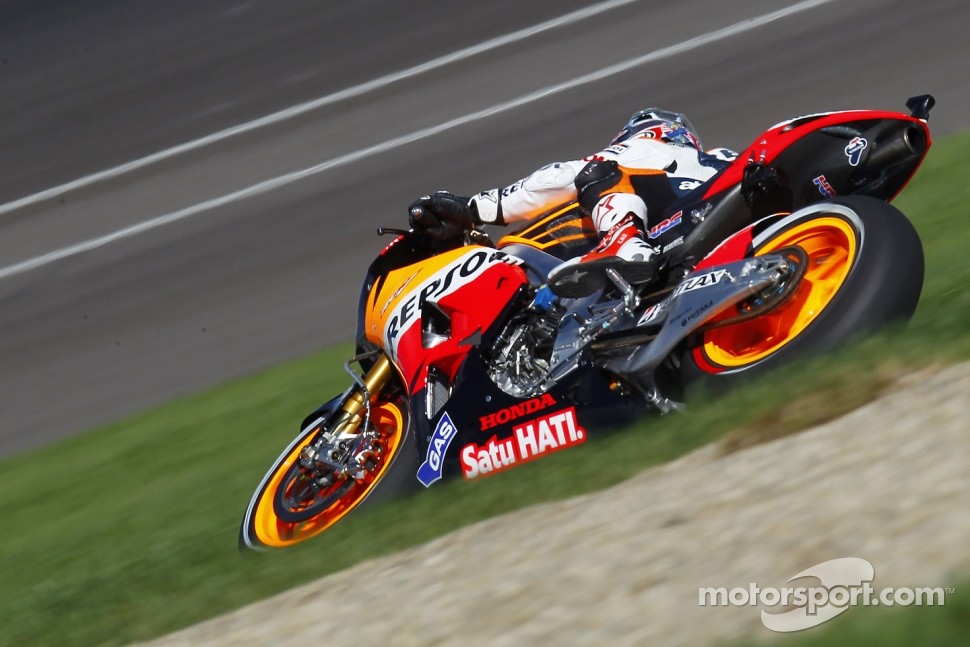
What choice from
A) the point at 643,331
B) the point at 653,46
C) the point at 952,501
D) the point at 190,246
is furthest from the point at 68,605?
the point at 653,46

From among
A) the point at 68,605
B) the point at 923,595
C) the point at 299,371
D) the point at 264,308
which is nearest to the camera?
the point at 923,595

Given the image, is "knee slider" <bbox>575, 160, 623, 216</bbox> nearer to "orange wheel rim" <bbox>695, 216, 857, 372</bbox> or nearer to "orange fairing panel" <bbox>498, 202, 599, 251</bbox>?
"orange fairing panel" <bbox>498, 202, 599, 251</bbox>

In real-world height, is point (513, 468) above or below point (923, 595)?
below

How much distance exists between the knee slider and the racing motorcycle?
267 mm

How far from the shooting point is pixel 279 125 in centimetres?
1462

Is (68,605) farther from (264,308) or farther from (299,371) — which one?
(264,308)

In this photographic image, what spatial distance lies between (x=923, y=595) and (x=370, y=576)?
211cm

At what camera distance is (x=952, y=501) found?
330 cm

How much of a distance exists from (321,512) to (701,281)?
6.88 ft

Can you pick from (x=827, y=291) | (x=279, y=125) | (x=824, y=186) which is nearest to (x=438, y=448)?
(x=827, y=291)

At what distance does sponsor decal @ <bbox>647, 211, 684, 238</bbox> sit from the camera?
19.2ft

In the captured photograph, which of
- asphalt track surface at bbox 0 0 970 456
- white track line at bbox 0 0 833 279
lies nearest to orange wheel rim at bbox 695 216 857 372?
asphalt track surface at bbox 0 0 970 456

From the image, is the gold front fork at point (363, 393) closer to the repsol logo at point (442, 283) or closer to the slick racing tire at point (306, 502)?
the slick racing tire at point (306, 502)
